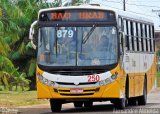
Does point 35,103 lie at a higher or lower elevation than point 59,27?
lower

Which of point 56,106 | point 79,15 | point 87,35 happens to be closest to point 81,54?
point 87,35

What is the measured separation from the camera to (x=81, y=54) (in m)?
21.0

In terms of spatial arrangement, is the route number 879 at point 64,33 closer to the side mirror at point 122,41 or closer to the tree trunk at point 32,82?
the side mirror at point 122,41

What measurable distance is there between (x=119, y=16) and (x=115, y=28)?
78 cm

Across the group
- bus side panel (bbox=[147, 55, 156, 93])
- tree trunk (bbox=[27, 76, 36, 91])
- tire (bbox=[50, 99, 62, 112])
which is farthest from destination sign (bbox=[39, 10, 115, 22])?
tree trunk (bbox=[27, 76, 36, 91])

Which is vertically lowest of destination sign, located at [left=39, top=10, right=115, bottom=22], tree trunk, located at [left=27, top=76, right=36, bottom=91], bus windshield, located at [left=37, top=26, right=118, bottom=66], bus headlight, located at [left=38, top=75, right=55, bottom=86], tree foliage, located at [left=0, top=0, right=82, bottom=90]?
tree trunk, located at [left=27, top=76, right=36, bottom=91]

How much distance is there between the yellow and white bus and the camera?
2069 cm

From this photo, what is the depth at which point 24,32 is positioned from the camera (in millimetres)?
45062

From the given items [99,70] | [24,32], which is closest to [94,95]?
[99,70]

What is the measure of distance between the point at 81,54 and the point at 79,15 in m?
1.37

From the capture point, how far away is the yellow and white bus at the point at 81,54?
20688mm

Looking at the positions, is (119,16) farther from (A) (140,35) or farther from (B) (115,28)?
(A) (140,35)

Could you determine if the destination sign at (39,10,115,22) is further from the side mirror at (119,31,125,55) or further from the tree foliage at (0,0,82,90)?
the tree foliage at (0,0,82,90)

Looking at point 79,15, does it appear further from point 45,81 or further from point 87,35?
point 45,81
